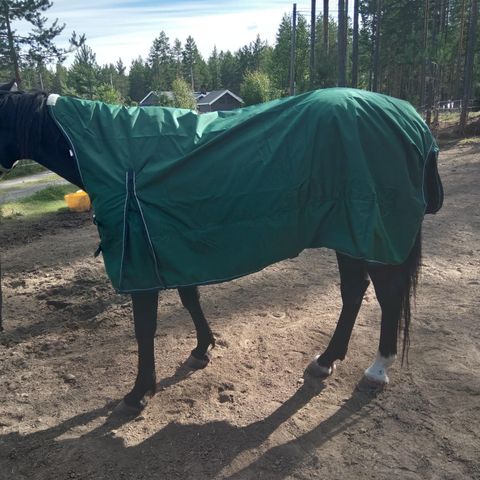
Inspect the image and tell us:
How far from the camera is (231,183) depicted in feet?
7.86

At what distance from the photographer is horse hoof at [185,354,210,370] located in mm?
3129

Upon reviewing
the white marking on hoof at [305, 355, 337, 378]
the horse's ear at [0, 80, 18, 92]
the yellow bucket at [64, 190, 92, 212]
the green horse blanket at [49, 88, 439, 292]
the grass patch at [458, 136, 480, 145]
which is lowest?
the white marking on hoof at [305, 355, 337, 378]

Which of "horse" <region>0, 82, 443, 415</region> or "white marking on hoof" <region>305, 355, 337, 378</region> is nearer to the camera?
"horse" <region>0, 82, 443, 415</region>

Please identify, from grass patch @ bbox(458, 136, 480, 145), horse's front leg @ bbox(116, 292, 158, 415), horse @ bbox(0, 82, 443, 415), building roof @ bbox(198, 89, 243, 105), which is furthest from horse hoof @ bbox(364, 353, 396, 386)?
building roof @ bbox(198, 89, 243, 105)

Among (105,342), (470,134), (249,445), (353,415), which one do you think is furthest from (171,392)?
(470,134)

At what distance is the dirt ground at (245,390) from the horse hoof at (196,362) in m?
0.05

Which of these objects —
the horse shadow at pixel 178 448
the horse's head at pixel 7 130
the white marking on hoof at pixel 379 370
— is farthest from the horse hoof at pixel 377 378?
the horse's head at pixel 7 130

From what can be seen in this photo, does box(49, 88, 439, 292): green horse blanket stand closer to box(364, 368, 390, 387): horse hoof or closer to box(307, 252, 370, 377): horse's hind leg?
box(307, 252, 370, 377): horse's hind leg

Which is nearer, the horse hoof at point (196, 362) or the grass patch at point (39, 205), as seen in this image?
the horse hoof at point (196, 362)

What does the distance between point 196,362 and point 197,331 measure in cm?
21

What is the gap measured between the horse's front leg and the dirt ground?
8 centimetres

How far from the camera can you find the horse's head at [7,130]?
245 centimetres

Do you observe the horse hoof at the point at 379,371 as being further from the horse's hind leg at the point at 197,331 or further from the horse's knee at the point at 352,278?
the horse's hind leg at the point at 197,331

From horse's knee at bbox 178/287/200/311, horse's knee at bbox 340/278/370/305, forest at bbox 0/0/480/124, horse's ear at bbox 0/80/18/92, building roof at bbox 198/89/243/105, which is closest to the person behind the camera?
horse's ear at bbox 0/80/18/92
